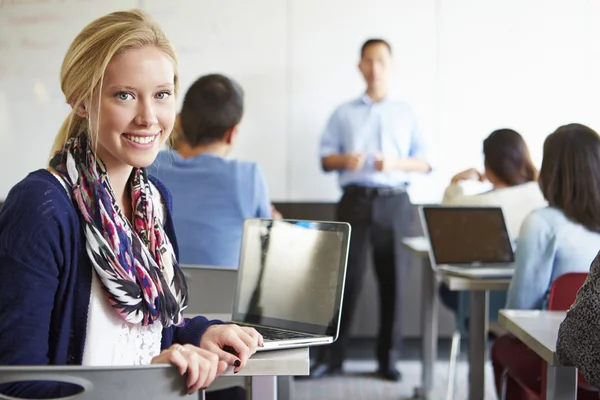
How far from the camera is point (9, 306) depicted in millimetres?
1172

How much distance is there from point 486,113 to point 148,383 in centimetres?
422

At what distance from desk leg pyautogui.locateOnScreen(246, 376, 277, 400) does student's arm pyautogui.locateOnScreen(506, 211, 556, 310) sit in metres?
1.31

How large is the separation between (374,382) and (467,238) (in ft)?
4.48

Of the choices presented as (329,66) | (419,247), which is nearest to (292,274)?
(419,247)

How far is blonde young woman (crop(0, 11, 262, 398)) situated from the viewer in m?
1.19

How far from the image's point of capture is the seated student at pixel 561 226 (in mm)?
2666

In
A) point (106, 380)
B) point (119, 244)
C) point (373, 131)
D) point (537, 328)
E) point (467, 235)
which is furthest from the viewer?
point (373, 131)

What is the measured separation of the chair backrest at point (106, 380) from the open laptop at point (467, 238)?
2216 millimetres

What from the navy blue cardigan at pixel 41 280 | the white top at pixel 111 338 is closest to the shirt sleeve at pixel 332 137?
the white top at pixel 111 338

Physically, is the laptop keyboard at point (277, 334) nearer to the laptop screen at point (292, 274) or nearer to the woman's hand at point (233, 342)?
the laptop screen at point (292, 274)

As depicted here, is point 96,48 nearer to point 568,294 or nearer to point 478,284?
point 568,294

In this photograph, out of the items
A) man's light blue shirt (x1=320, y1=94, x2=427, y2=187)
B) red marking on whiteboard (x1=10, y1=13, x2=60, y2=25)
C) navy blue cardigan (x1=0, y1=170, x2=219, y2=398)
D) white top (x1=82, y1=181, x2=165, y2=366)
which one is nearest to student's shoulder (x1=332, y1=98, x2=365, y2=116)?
man's light blue shirt (x1=320, y1=94, x2=427, y2=187)

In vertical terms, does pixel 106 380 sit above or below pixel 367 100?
below

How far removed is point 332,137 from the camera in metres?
4.76
